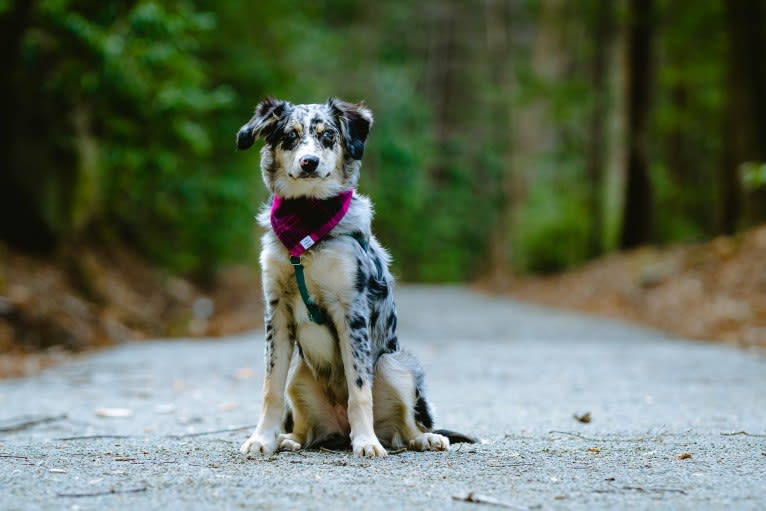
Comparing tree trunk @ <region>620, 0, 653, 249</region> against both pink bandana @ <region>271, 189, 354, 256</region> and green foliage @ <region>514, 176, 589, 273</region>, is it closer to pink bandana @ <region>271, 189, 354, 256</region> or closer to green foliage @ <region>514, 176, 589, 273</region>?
green foliage @ <region>514, 176, 589, 273</region>

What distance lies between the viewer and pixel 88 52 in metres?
11.8

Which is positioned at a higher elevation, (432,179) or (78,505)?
(432,179)

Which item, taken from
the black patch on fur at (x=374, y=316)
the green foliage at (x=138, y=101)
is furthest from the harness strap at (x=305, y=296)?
the green foliage at (x=138, y=101)

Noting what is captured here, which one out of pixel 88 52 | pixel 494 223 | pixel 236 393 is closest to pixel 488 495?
pixel 236 393

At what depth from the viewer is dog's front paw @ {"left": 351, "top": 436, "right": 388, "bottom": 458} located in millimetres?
5223

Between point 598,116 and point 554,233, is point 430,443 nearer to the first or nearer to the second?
point 598,116

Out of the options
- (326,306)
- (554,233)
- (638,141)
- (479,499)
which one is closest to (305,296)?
(326,306)

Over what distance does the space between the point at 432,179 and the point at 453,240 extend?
3887mm

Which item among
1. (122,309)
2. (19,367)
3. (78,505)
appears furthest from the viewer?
(122,309)

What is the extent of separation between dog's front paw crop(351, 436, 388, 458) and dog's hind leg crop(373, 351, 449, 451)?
1.13ft

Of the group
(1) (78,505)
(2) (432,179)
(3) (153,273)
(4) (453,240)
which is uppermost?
(2) (432,179)

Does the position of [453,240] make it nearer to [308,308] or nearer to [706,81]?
[706,81]

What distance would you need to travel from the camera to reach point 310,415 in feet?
18.6

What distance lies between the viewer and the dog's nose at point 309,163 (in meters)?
5.20
